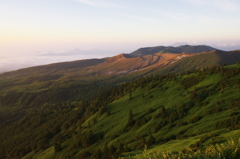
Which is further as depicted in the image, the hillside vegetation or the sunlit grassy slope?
the sunlit grassy slope

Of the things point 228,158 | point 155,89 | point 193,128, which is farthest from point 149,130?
point 228,158

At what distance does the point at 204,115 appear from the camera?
6944 centimetres

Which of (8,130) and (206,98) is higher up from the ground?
(206,98)

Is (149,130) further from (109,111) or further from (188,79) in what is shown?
(188,79)

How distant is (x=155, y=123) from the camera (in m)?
80.1

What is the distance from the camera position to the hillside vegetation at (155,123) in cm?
5675

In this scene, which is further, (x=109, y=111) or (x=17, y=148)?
(x=17, y=148)

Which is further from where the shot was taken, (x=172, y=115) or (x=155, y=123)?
(x=155, y=123)

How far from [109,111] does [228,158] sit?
338 feet

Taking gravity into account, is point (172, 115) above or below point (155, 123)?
above

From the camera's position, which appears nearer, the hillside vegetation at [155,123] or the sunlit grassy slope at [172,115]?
the hillside vegetation at [155,123]

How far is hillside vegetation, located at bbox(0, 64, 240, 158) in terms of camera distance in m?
56.8

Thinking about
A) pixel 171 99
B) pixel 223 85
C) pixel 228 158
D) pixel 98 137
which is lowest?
pixel 98 137

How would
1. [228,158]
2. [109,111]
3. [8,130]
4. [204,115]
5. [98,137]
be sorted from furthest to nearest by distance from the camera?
[8,130], [109,111], [98,137], [204,115], [228,158]
